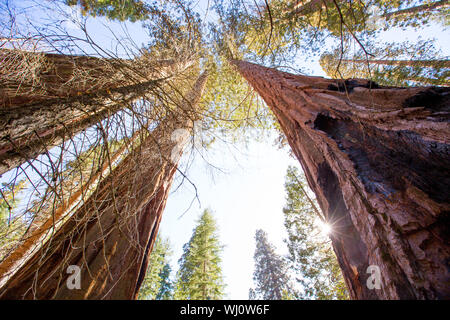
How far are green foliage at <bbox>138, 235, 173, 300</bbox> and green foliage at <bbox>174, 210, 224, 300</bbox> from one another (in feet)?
6.52

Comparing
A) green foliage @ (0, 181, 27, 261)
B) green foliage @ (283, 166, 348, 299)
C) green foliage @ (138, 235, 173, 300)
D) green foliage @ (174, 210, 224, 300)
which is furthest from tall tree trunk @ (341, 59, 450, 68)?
green foliage @ (138, 235, 173, 300)

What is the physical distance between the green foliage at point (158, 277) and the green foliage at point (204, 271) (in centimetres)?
199

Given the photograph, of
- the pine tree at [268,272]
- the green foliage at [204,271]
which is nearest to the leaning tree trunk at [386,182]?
the green foliage at [204,271]

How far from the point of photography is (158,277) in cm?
1341

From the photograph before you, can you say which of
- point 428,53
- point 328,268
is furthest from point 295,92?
point 428,53

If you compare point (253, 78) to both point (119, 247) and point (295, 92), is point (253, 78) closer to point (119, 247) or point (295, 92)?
point (295, 92)

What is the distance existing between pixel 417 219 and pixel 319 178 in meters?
0.63

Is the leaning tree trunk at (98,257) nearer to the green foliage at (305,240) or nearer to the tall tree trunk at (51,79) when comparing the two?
the tall tree trunk at (51,79)

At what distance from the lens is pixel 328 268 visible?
6.43m

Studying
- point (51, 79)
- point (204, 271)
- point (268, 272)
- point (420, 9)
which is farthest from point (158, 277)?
point (420, 9)

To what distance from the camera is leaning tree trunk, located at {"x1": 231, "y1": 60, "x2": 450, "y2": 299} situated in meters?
0.56

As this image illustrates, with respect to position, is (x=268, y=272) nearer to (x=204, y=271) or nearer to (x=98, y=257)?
(x=204, y=271)

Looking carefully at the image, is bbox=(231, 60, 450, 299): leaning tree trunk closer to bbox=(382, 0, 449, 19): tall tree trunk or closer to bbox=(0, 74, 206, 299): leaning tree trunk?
bbox=(0, 74, 206, 299): leaning tree trunk
